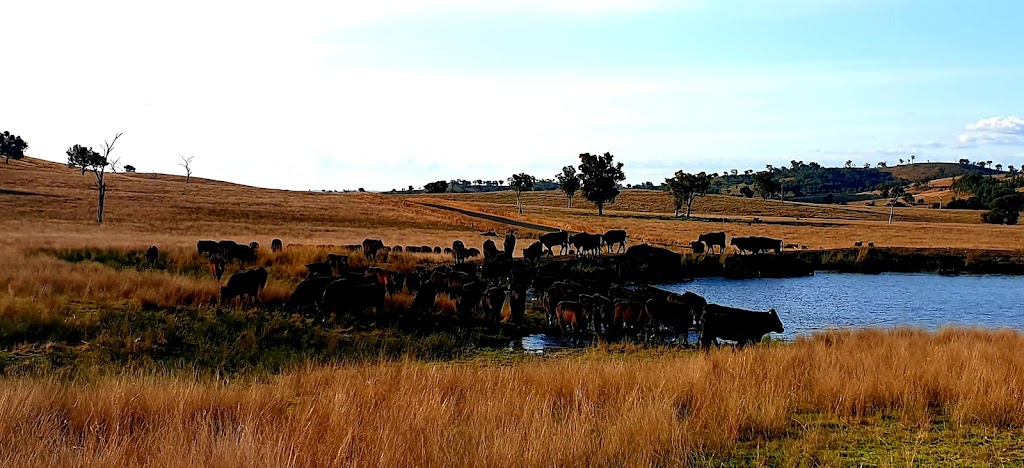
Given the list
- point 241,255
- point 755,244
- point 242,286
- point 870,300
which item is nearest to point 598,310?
point 242,286

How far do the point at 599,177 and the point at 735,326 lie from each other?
80431 mm

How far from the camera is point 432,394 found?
7.85m

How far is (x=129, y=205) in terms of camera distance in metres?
63.6

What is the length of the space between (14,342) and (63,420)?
22.1 feet

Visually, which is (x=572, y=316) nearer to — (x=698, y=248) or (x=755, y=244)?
(x=755, y=244)

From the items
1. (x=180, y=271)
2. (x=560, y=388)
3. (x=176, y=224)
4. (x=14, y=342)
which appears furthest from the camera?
(x=176, y=224)

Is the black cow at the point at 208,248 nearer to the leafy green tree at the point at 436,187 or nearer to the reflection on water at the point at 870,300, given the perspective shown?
the reflection on water at the point at 870,300

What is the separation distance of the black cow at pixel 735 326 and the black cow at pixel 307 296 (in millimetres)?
8450

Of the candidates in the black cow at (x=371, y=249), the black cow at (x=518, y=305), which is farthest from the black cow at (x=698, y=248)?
the black cow at (x=518, y=305)

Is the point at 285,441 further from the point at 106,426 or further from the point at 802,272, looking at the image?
the point at 802,272

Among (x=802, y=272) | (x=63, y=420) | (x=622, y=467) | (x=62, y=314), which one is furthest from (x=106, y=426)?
(x=802, y=272)

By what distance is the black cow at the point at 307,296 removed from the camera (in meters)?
16.2

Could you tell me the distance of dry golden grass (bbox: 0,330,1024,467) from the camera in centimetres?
568

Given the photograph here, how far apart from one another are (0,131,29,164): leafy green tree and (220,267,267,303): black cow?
115 meters
